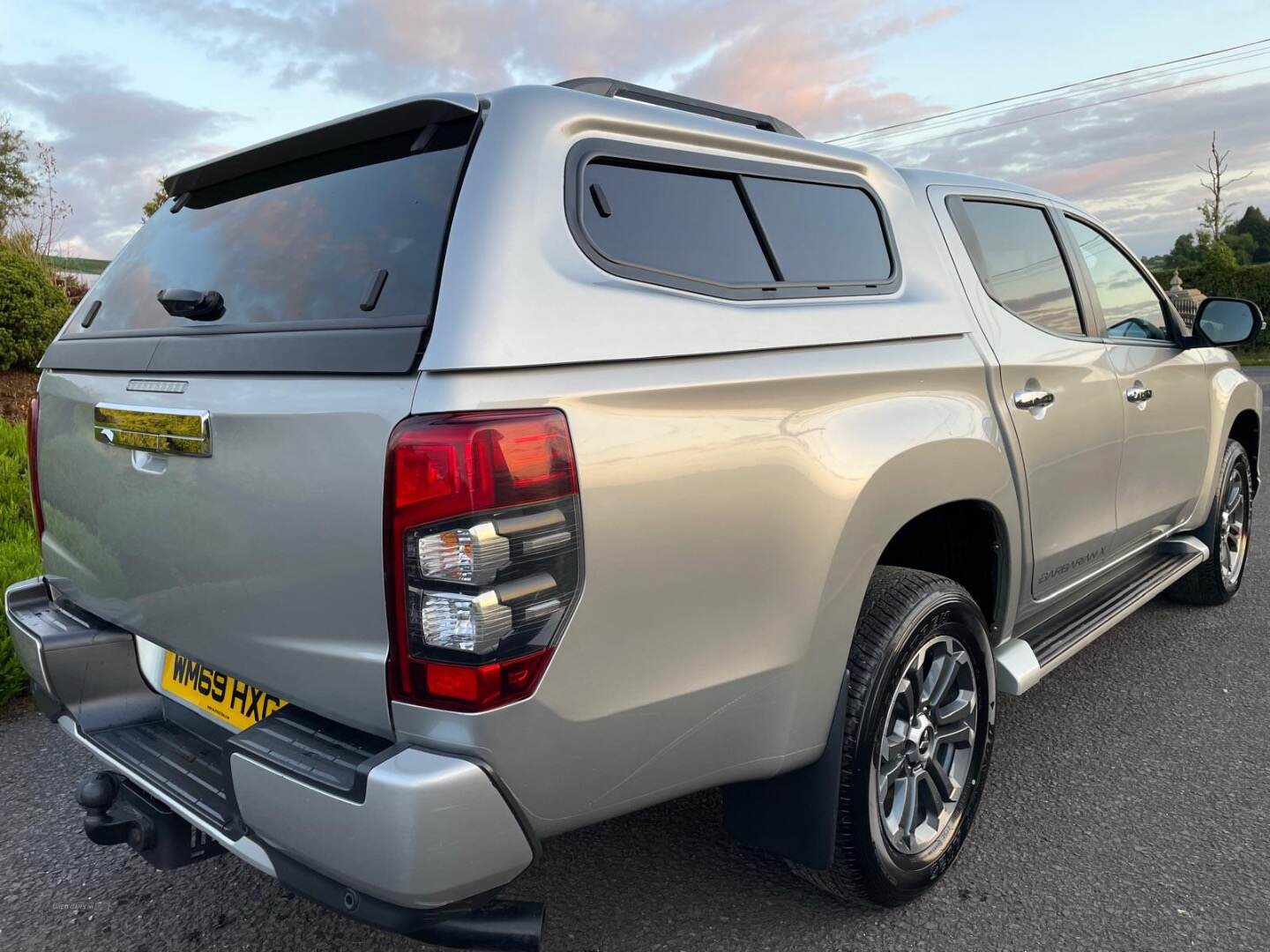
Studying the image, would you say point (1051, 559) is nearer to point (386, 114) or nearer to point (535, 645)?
point (535, 645)

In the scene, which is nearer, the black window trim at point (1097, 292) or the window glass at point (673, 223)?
the window glass at point (673, 223)

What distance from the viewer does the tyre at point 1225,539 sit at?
458cm

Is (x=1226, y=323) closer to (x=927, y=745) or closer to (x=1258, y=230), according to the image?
(x=927, y=745)

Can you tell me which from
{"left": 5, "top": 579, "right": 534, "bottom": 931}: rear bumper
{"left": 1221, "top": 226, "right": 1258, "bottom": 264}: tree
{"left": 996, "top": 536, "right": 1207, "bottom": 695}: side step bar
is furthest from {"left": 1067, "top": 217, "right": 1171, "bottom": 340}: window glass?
{"left": 1221, "top": 226, "right": 1258, "bottom": 264}: tree

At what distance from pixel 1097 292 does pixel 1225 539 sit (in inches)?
76.1

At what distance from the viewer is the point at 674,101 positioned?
2.49 metres

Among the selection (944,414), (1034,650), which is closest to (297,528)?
(944,414)

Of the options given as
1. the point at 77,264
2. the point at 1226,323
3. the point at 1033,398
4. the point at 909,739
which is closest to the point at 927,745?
the point at 909,739

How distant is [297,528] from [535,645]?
0.48 m

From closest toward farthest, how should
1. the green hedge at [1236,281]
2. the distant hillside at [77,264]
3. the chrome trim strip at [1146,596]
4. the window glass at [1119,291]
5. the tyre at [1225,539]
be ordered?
1. the chrome trim strip at [1146,596]
2. the window glass at [1119,291]
3. the tyre at [1225,539]
4. the distant hillside at [77,264]
5. the green hedge at [1236,281]

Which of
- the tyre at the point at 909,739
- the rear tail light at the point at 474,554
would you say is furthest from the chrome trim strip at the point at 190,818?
the tyre at the point at 909,739

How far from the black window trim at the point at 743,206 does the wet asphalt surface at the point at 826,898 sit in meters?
1.52

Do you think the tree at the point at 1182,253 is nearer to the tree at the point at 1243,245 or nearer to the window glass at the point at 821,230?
the tree at the point at 1243,245

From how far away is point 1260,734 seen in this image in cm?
342
